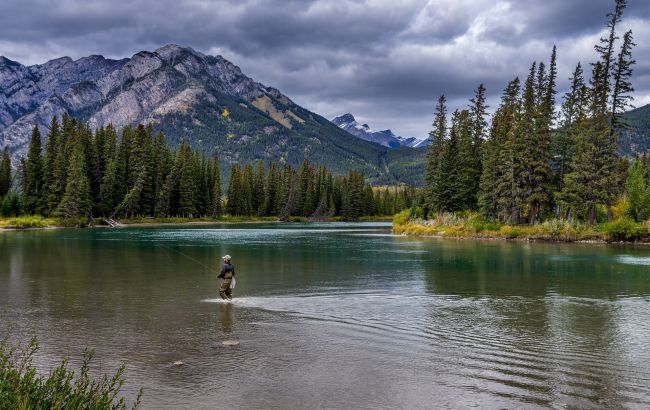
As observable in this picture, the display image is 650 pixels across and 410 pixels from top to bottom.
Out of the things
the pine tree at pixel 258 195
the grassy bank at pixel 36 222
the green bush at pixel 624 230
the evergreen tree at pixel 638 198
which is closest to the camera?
the green bush at pixel 624 230

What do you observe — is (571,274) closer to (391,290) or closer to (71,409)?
(391,290)

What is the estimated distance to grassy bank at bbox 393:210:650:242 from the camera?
54375mm

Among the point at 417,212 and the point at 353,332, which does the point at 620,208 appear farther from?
the point at 353,332

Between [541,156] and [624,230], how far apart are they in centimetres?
1580

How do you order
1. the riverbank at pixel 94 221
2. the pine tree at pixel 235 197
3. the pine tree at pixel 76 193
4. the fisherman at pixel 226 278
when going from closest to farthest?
the fisherman at pixel 226 278 → the riverbank at pixel 94 221 → the pine tree at pixel 76 193 → the pine tree at pixel 235 197

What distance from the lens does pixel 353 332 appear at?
15797mm

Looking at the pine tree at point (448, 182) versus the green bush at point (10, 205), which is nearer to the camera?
the pine tree at point (448, 182)

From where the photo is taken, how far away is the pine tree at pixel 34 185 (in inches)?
4031

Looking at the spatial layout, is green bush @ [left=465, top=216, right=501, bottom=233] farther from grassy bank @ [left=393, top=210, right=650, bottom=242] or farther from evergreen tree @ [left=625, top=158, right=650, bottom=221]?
evergreen tree @ [left=625, top=158, right=650, bottom=221]

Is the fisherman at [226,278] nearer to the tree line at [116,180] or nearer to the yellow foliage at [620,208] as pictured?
the yellow foliage at [620,208]

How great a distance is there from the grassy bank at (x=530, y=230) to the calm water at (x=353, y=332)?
83.2ft

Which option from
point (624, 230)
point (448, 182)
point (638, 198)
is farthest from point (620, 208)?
point (448, 182)

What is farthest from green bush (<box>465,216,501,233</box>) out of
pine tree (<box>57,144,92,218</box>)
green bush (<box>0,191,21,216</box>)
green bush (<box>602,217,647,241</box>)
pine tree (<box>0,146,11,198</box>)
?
pine tree (<box>0,146,11,198</box>)

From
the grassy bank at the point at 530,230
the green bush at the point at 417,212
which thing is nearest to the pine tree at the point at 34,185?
the grassy bank at the point at 530,230
